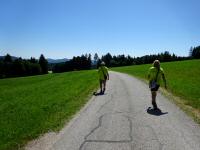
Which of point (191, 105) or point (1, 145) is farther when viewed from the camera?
point (191, 105)

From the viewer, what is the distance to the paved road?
7641 millimetres

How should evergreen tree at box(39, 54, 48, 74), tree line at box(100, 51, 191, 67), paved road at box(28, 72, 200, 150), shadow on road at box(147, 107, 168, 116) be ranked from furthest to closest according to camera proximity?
evergreen tree at box(39, 54, 48, 74), tree line at box(100, 51, 191, 67), shadow on road at box(147, 107, 168, 116), paved road at box(28, 72, 200, 150)

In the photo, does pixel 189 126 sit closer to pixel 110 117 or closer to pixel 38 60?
pixel 110 117

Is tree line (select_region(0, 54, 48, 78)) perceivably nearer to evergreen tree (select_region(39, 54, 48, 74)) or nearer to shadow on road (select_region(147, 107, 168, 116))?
evergreen tree (select_region(39, 54, 48, 74))

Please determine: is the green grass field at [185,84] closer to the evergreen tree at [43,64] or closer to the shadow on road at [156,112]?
the shadow on road at [156,112]

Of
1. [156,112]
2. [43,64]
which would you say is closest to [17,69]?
[43,64]

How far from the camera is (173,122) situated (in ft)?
33.0

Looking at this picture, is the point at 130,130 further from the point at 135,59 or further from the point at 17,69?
the point at 135,59

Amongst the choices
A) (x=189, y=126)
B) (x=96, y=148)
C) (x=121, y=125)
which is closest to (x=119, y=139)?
(x=96, y=148)

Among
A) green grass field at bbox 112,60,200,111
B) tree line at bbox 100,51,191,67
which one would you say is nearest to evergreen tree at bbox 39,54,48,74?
tree line at bbox 100,51,191,67

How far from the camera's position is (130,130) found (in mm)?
9094

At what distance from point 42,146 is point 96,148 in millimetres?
1477

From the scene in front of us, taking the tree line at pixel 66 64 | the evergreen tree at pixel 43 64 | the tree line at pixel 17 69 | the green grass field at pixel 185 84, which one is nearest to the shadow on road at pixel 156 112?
the green grass field at pixel 185 84

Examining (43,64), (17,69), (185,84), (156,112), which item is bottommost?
(17,69)
